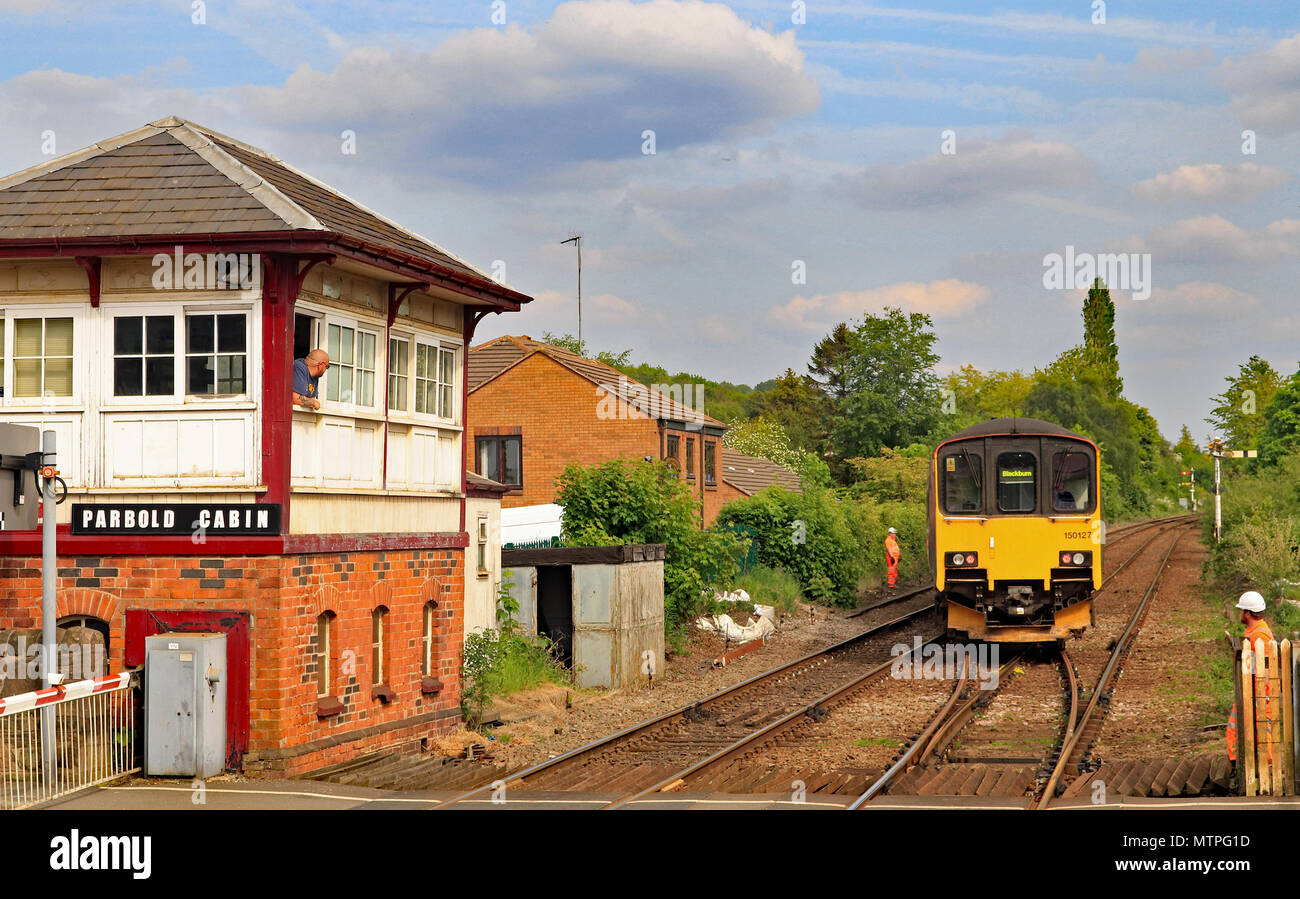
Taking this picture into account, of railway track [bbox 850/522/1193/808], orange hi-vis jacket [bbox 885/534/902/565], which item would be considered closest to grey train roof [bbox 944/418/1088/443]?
railway track [bbox 850/522/1193/808]

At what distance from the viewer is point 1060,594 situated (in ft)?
61.1

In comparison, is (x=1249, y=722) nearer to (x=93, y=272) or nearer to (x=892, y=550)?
(x=93, y=272)

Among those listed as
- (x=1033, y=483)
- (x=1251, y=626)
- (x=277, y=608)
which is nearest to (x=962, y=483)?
(x=1033, y=483)

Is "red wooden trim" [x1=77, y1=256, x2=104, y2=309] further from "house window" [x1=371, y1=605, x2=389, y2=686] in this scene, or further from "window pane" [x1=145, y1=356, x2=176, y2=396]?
"house window" [x1=371, y1=605, x2=389, y2=686]

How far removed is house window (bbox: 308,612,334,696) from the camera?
1142 centimetres

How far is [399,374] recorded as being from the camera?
43.7ft

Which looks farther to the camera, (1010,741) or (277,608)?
(1010,741)

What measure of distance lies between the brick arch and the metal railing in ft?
2.02

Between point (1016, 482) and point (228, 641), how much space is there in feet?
39.1

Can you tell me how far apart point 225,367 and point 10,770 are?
3668mm
